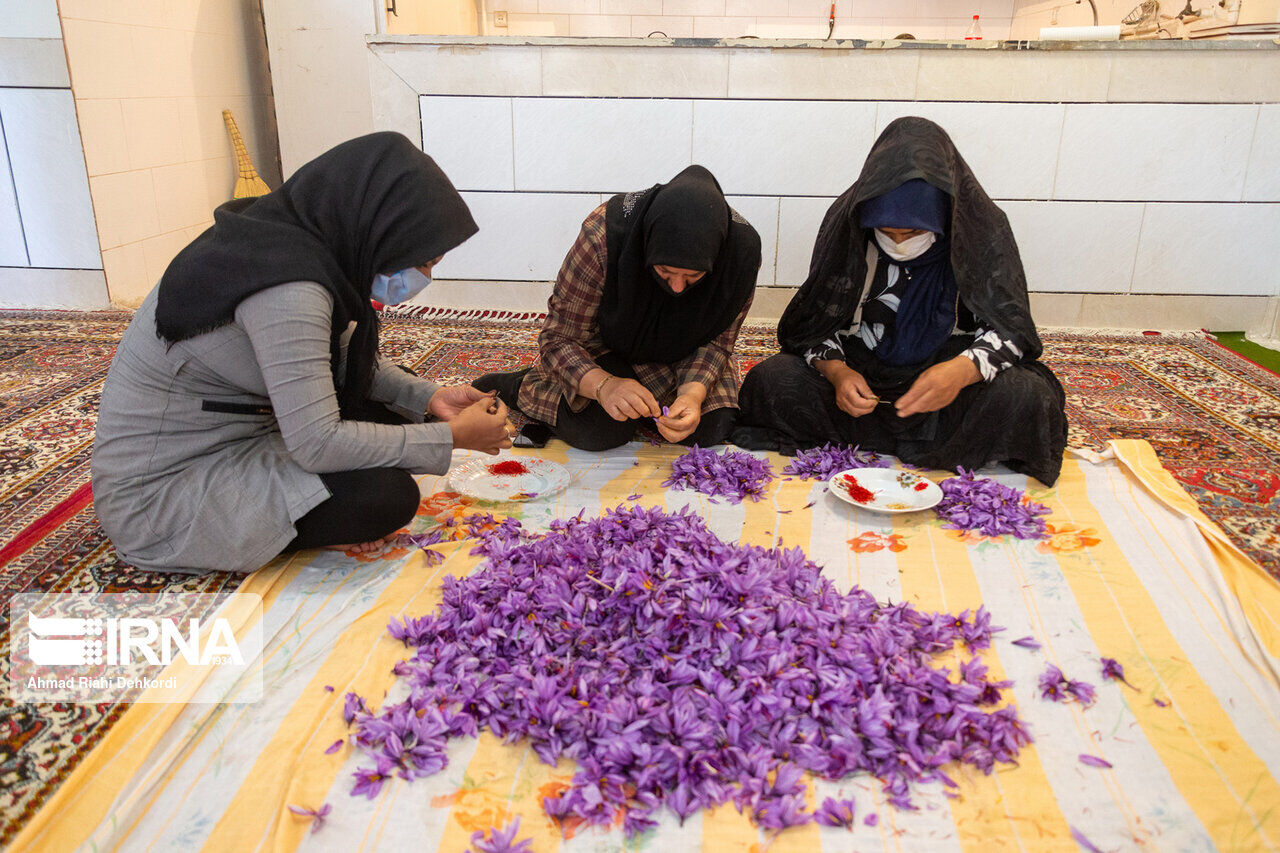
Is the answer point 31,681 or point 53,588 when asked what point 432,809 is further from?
point 53,588

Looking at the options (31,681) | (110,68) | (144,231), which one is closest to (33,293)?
(144,231)

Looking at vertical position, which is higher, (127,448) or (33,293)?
(127,448)

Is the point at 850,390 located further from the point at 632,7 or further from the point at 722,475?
the point at 632,7

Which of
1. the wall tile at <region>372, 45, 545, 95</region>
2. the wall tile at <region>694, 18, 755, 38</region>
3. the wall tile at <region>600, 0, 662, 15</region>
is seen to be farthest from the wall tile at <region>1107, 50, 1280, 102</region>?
the wall tile at <region>600, 0, 662, 15</region>

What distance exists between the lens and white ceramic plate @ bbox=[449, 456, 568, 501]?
2145 mm

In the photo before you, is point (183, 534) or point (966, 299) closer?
point (183, 534)

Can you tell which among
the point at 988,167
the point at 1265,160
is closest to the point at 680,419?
the point at 988,167

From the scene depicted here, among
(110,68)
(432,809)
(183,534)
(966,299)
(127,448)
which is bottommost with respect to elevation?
(432,809)

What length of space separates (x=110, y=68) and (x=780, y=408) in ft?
11.4

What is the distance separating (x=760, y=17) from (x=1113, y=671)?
513cm

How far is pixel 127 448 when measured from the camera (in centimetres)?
166

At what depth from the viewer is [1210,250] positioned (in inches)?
151

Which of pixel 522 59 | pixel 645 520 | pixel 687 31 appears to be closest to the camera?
pixel 645 520

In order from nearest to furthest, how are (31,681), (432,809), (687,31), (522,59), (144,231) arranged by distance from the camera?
(432,809) < (31,681) < (522,59) < (144,231) < (687,31)
